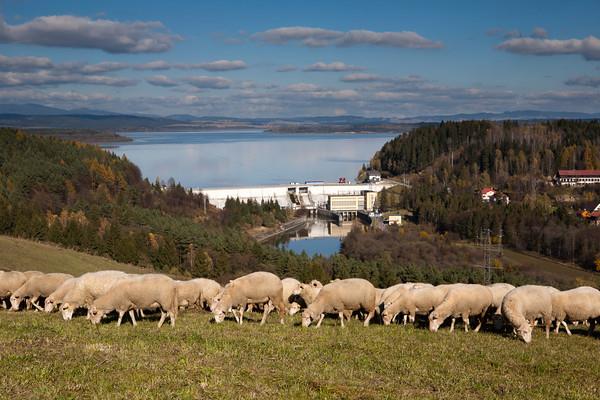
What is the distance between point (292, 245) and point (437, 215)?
72.5ft

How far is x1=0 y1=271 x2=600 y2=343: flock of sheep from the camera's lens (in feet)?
49.9

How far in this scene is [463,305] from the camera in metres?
15.9

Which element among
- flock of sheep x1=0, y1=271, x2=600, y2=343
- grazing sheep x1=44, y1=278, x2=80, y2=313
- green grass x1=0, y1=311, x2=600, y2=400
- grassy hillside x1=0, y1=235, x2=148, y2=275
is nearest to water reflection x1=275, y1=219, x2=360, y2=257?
grassy hillside x1=0, y1=235, x2=148, y2=275

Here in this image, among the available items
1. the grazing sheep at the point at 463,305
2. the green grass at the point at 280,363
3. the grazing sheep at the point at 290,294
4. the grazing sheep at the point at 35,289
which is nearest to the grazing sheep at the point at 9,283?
the grazing sheep at the point at 35,289

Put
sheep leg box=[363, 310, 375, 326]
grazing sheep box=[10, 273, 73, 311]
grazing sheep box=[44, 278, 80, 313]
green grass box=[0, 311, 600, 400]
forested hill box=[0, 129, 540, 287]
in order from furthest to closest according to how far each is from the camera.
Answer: forested hill box=[0, 129, 540, 287] → grazing sheep box=[10, 273, 73, 311] → grazing sheep box=[44, 278, 80, 313] → sheep leg box=[363, 310, 375, 326] → green grass box=[0, 311, 600, 400]

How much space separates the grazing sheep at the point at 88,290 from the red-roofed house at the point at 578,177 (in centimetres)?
11069

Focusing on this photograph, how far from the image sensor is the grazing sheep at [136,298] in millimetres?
15094

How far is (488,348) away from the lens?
13133mm

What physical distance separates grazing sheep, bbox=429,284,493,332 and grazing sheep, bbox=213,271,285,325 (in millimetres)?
3777

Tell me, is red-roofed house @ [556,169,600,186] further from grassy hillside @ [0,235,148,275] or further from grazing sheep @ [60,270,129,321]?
grazing sheep @ [60,270,129,321]

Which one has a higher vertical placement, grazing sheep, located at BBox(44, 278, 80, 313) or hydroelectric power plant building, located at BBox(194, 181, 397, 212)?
grazing sheep, located at BBox(44, 278, 80, 313)

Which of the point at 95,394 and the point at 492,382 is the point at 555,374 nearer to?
the point at 492,382

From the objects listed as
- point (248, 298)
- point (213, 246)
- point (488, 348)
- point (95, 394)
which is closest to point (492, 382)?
point (488, 348)

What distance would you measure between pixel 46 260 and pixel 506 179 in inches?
3866
